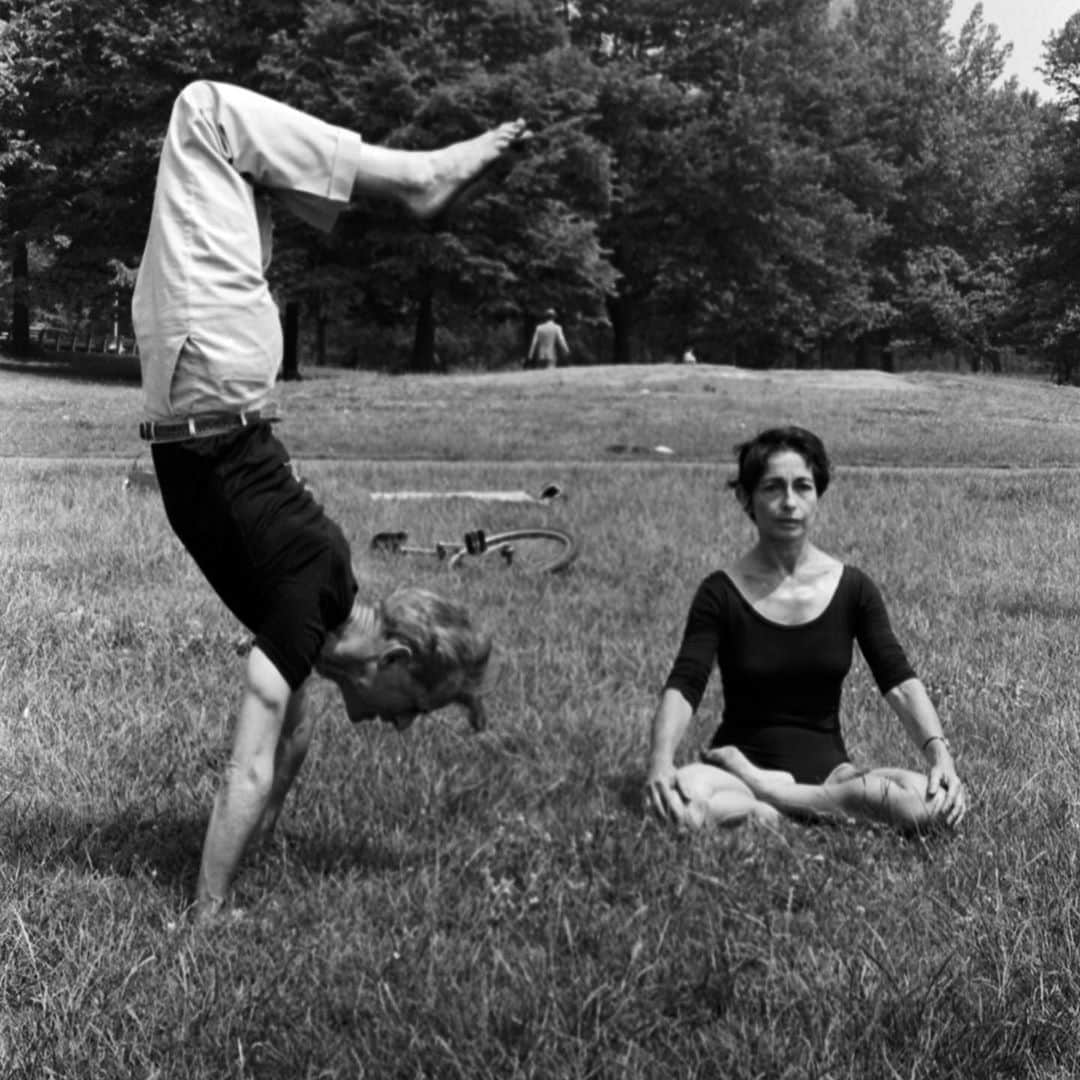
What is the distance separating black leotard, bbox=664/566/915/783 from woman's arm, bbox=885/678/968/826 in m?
0.06

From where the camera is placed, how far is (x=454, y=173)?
296 cm

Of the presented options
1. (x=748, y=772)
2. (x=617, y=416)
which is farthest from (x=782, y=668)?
(x=617, y=416)

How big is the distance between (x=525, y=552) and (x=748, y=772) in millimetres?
4206

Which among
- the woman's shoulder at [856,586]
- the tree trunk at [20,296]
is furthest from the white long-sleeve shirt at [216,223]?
the tree trunk at [20,296]

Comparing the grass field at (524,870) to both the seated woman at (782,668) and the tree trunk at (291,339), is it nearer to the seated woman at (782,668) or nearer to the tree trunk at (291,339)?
the seated woman at (782,668)

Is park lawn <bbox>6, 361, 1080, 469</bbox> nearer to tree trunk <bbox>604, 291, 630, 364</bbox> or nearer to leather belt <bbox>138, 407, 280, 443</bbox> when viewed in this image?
leather belt <bbox>138, 407, 280, 443</bbox>

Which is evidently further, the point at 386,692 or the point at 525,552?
the point at 525,552

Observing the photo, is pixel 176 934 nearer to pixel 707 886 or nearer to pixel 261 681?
pixel 261 681

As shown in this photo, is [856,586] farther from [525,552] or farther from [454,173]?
[525,552]

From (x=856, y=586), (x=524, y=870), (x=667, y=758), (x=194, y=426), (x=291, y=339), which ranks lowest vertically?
(x=291, y=339)

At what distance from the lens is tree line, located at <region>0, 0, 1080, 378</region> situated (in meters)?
35.3

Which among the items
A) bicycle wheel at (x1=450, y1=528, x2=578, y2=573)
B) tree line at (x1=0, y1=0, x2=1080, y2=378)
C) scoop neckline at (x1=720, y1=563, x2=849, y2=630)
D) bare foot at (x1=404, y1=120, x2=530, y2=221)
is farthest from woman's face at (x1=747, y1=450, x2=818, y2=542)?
tree line at (x1=0, y1=0, x2=1080, y2=378)

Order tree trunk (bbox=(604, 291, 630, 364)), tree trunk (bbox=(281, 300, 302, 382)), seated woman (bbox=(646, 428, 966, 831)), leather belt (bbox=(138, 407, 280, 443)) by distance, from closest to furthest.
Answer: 1. leather belt (bbox=(138, 407, 280, 443))
2. seated woman (bbox=(646, 428, 966, 831))
3. tree trunk (bbox=(281, 300, 302, 382))
4. tree trunk (bbox=(604, 291, 630, 364))

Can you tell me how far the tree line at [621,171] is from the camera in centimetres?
3534
